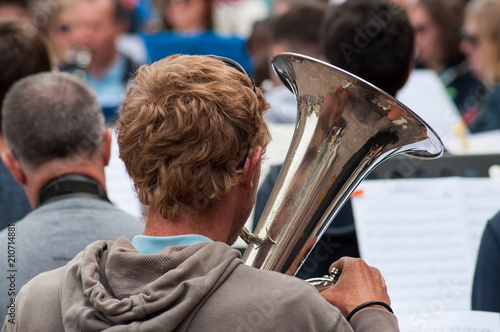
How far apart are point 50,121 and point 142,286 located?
4.10ft

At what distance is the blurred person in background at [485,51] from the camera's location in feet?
14.5

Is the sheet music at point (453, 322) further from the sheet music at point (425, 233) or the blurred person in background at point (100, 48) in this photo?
the blurred person in background at point (100, 48)

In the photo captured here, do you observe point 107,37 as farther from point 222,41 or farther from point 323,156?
point 323,156

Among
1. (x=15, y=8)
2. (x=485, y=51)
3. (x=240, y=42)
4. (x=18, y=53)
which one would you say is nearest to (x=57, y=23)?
(x=15, y=8)

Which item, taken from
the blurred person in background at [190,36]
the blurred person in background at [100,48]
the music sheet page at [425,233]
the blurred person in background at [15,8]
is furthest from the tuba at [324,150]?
the blurred person in background at [15,8]

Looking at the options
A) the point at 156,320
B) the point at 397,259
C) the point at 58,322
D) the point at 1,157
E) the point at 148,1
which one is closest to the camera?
the point at 156,320

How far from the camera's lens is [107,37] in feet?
19.6

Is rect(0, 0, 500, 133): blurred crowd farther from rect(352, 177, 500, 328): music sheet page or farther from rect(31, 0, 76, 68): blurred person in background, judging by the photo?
rect(352, 177, 500, 328): music sheet page

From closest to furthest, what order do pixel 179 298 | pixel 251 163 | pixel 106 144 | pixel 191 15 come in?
1. pixel 179 298
2. pixel 251 163
3. pixel 106 144
4. pixel 191 15

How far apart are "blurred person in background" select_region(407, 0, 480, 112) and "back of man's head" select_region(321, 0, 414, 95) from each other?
312 centimetres

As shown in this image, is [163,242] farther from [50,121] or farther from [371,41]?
[371,41]

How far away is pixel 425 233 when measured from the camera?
2.51 meters

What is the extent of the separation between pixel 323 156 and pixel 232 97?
0.41 meters

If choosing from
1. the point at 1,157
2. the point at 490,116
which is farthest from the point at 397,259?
the point at 490,116
